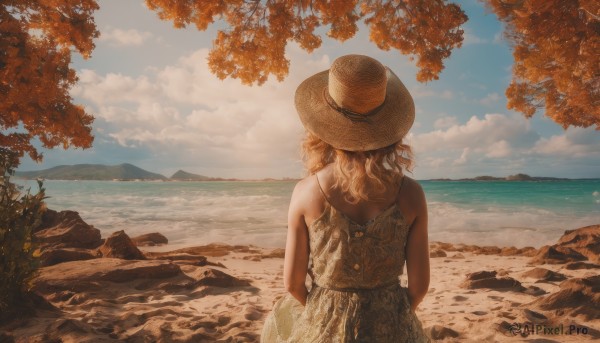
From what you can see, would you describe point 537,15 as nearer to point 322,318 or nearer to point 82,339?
point 322,318

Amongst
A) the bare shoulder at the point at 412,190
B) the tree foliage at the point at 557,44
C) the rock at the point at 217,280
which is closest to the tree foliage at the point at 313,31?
the tree foliage at the point at 557,44

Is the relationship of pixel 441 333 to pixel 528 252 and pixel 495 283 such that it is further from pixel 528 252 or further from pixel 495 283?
pixel 528 252

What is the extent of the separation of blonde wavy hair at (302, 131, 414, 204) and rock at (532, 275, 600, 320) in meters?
3.73

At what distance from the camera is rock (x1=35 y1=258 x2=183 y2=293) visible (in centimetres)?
545

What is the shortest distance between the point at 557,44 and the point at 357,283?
638cm

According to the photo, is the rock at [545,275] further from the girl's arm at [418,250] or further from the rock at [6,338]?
the rock at [6,338]

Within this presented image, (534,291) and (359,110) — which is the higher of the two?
(359,110)

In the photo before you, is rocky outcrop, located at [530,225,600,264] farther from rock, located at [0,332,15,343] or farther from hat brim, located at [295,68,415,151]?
rock, located at [0,332,15,343]

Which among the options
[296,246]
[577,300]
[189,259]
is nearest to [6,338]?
[296,246]

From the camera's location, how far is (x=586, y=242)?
8805mm

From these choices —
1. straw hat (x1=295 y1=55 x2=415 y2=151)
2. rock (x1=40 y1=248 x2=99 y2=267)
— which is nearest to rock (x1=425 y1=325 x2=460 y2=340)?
straw hat (x1=295 y1=55 x2=415 y2=151)

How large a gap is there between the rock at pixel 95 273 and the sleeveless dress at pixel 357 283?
15.8 ft

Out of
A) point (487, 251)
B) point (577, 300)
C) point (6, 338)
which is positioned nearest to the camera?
point (6, 338)

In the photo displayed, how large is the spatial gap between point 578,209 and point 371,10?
1254 inches
